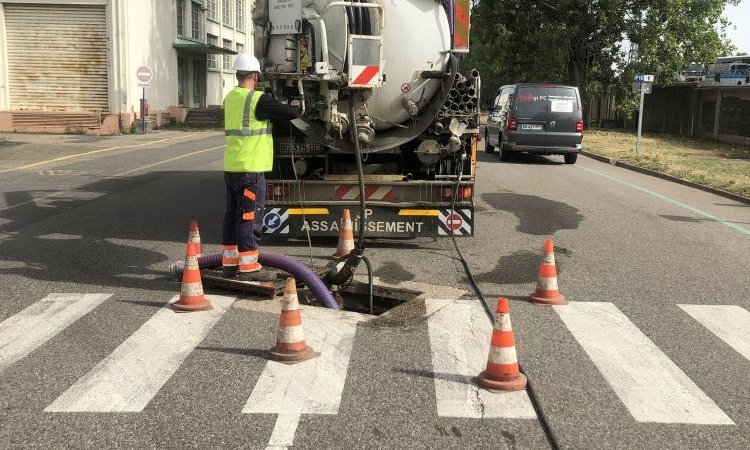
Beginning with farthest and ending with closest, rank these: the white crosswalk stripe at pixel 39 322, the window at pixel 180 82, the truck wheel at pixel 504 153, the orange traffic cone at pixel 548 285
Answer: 1. the window at pixel 180 82
2. the truck wheel at pixel 504 153
3. the orange traffic cone at pixel 548 285
4. the white crosswalk stripe at pixel 39 322

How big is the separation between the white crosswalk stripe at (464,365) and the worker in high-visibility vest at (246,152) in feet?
5.73

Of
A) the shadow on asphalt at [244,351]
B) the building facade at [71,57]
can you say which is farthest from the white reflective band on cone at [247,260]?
the building facade at [71,57]

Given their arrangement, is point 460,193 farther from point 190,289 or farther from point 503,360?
point 503,360

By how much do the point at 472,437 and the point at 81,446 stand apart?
1990mm

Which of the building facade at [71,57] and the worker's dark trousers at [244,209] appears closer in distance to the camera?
the worker's dark trousers at [244,209]

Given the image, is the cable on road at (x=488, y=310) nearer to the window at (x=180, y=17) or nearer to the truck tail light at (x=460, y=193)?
the truck tail light at (x=460, y=193)

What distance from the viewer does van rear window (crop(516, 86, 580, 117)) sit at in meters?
20.4

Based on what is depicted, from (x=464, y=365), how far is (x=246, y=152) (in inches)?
115

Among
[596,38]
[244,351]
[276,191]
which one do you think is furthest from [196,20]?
[244,351]

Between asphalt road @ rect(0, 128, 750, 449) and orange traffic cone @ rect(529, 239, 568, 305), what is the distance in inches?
6.3

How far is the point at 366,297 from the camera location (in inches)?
275

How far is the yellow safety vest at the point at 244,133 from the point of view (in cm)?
674

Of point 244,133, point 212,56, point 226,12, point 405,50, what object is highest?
point 226,12

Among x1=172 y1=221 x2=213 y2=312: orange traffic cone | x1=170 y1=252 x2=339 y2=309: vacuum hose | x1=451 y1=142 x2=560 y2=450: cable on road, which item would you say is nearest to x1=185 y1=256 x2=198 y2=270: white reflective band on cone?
x1=172 y1=221 x2=213 y2=312: orange traffic cone
